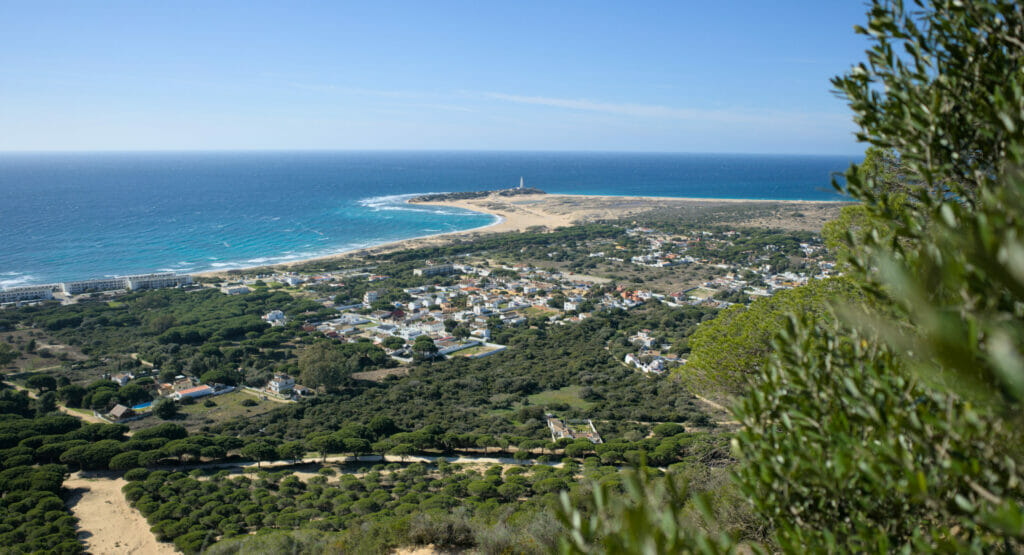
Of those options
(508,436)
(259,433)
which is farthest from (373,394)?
(508,436)

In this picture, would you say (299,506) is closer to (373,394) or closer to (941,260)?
(373,394)

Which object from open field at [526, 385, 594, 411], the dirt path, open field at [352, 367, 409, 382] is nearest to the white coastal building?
open field at [352, 367, 409, 382]

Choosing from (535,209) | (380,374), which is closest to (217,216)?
(535,209)

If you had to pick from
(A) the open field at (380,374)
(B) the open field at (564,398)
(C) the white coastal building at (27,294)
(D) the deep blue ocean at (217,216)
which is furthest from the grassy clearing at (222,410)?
(D) the deep blue ocean at (217,216)

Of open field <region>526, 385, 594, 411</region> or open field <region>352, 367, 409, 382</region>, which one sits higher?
open field <region>526, 385, 594, 411</region>

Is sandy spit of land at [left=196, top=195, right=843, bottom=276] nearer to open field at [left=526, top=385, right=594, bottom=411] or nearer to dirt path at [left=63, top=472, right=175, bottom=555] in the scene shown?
open field at [left=526, top=385, right=594, bottom=411]

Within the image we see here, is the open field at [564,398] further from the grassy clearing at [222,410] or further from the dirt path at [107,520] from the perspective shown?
the dirt path at [107,520]
